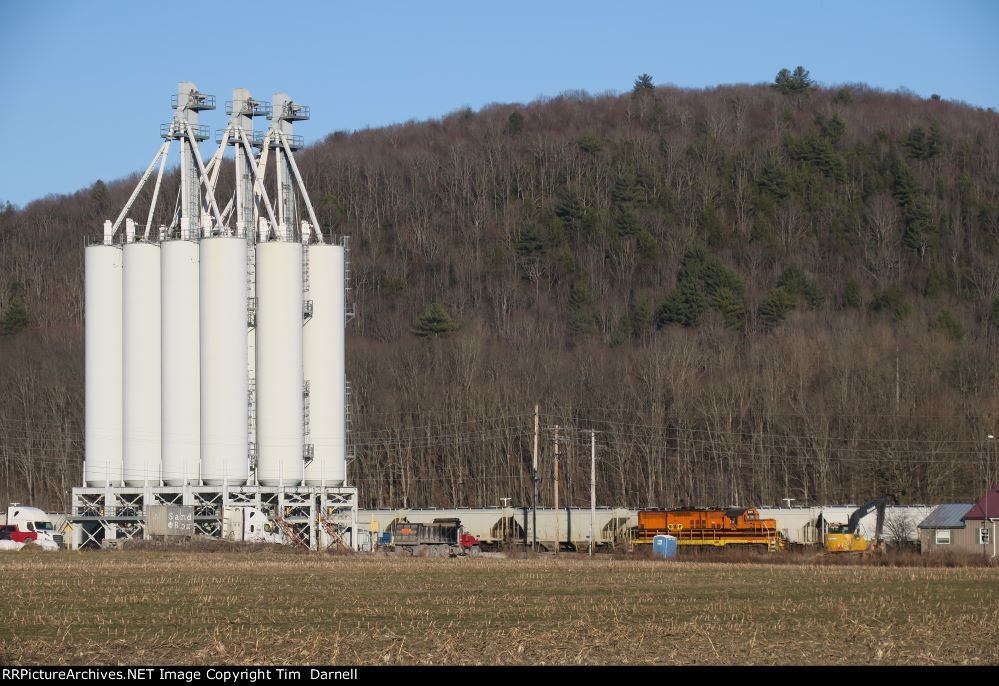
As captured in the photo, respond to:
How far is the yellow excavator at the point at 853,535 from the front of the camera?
74750mm

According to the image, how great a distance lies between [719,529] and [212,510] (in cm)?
2873

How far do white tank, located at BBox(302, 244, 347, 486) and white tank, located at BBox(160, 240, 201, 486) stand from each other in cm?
687

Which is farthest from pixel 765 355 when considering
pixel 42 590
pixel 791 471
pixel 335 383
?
pixel 42 590

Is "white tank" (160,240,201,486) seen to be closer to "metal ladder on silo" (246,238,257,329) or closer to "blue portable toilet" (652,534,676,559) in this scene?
"metal ladder on silo" (246,238,257,329)

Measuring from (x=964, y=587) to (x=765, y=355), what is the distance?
8274cm

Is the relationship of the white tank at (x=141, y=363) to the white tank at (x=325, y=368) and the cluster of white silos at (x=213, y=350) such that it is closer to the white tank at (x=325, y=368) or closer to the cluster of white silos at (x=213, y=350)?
the cluster of white silos at (x=213, y=350)

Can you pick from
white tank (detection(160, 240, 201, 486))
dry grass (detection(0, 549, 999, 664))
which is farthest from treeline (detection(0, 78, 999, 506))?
dry grass (detection(0, 549, 999, 664))

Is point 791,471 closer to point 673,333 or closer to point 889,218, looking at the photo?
point 673,333

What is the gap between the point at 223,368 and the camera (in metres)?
80.9

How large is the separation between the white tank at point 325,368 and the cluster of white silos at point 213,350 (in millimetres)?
82

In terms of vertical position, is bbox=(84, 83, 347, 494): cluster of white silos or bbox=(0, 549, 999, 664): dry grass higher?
bbox=(84, 83, 347, 494): cluster of white silos

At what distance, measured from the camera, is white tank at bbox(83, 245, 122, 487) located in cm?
8562

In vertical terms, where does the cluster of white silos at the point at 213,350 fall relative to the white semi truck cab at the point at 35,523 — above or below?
above

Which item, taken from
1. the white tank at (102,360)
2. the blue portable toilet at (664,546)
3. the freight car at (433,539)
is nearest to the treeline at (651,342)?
the freight car at (433,539)
